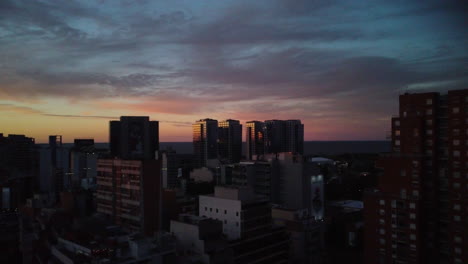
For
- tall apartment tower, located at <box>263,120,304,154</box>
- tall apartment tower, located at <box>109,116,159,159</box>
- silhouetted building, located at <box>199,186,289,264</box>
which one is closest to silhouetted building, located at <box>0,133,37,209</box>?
tall apartment tower, located at <box>109,116,159,159</box>

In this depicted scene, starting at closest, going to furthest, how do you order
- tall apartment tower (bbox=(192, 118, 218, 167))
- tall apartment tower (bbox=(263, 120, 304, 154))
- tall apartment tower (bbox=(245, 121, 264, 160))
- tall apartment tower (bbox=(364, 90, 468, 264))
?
tall apartment tower (bbox=(364, 90, 468, 264))
tall apartment tower (bbox=(263, 120, 304, 154))
tall apartment tower (bbox=(245, 121, 264, 160))
tall apartment tower (bbox=(192, 118, 218, 167))

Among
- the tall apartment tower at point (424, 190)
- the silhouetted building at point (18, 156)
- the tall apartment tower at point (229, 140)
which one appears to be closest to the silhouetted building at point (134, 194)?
the tall apartment tower at point (424, 190)

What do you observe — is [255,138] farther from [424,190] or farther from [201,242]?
[424,190]

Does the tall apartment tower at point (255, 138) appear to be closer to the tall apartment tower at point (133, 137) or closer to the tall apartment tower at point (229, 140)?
the tall apartment tower at point (229, 140)

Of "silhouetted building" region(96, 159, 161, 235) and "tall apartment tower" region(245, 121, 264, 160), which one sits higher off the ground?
"tall apartment tower" region(245, 121, 264, 160)

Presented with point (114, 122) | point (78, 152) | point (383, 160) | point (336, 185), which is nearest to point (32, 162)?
point (78, 152)

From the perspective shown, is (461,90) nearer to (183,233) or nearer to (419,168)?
(419,168)

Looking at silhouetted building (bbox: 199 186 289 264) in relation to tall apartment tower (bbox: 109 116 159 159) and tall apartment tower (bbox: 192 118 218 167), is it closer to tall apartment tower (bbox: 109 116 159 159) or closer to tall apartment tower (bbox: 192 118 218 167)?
tall apartment tower (bbox: 109 116 159 159)
